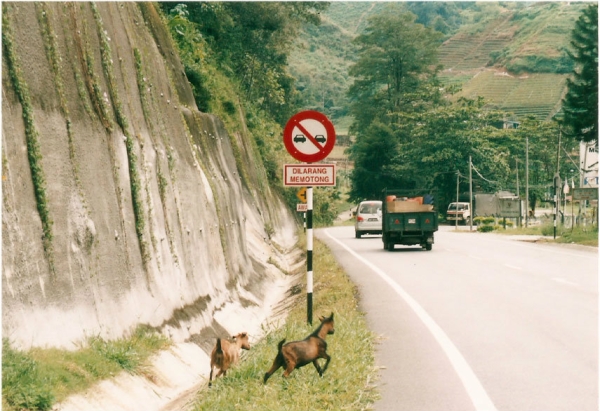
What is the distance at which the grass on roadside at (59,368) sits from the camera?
718 centimetres

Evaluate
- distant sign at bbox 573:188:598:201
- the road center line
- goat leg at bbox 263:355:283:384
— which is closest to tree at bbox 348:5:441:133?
distant sign at bbox 573:188:598:201

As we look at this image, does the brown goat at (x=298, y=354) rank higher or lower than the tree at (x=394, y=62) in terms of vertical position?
lower

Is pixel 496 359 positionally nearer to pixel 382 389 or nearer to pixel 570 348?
pixel 570 348

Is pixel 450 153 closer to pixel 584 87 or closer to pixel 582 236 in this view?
pixel 584 87

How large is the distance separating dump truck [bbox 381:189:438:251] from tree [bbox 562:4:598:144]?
11137mm

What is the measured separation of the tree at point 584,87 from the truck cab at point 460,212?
→ 35805mm

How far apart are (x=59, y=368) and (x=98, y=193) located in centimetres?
383

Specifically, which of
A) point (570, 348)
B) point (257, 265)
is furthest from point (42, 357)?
point (257, 265)

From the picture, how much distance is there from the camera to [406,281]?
60.8 ft

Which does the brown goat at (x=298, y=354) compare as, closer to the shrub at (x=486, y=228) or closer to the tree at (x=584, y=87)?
the tree at (x=584, y=87)

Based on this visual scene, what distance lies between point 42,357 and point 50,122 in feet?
11.1

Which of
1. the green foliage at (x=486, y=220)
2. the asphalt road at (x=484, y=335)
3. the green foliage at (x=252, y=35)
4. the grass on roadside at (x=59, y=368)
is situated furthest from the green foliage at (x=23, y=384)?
the green foliage at (x=486, y=220)

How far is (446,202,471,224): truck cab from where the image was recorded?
75.2m

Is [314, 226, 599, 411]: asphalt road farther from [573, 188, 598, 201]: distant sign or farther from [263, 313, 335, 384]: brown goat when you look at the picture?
[573, 188, 598, 201]: distant sign
